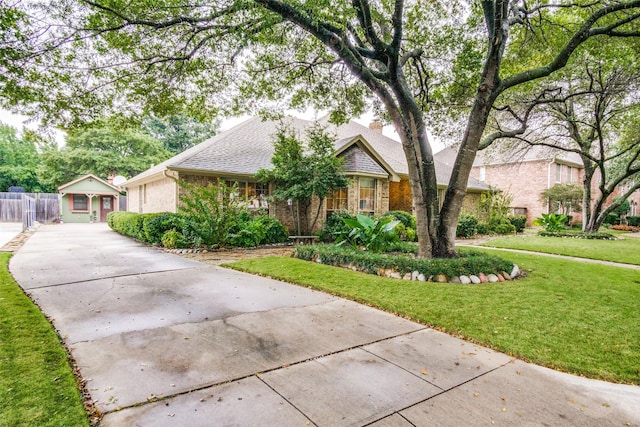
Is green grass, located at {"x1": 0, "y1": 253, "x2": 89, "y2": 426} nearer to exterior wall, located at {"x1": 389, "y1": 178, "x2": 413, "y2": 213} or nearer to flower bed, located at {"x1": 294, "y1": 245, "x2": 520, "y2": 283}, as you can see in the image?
flower bed, located at {"x1": 294, "y1": 245, "x2": 520, "y2": 283}

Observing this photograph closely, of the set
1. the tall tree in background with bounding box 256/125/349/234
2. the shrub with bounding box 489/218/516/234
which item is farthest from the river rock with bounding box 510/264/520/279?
the shrub with bounding box 489/218/516/234

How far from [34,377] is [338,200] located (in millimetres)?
12881

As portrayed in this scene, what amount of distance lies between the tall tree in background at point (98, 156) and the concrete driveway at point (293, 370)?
31.6m

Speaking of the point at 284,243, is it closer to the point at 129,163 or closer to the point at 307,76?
the point at 307,76

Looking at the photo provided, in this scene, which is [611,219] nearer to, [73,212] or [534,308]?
[534,308]

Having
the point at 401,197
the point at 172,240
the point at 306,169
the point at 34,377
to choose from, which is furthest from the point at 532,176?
the point at 34,377

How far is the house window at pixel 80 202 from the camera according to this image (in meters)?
26.4

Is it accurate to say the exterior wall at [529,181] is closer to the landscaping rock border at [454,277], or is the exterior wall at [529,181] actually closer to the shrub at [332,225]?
the shrub at [332,225]

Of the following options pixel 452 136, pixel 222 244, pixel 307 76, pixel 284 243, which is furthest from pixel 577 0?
pixel 222 244

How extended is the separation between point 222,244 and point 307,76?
594cm

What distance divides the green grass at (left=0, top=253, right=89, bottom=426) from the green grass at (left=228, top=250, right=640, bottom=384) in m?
3.78

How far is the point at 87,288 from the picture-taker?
590 centimetres

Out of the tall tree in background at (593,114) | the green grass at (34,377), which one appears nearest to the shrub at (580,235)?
the tall tree in background at (593,114)

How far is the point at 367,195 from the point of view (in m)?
15.8
